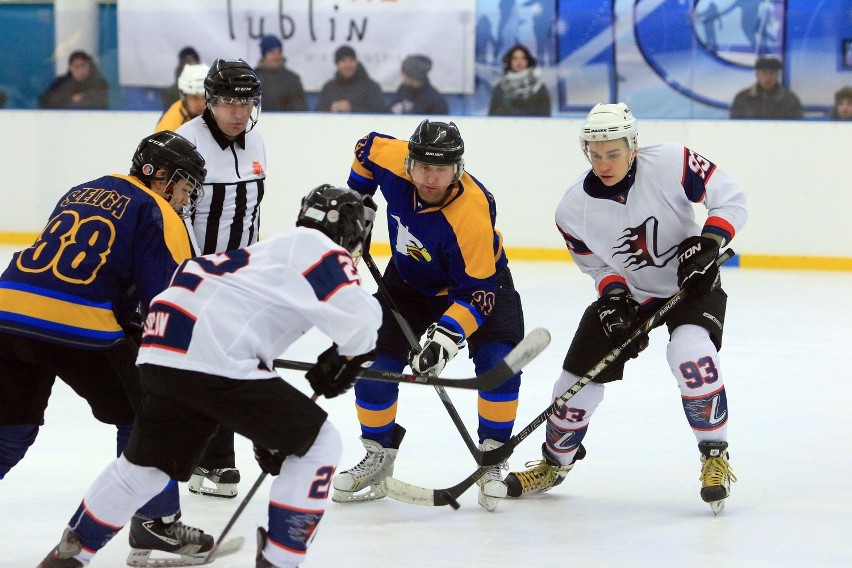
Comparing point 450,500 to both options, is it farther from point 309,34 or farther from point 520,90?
point 309,34

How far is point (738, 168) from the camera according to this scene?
7.56 meters

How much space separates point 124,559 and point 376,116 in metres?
5.61

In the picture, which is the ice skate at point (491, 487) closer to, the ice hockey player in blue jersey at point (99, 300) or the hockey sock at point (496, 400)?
the hockey sock at point (496, 400)

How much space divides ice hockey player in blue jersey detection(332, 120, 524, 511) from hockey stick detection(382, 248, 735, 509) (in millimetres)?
62

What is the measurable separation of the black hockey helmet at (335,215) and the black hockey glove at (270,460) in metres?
0.43

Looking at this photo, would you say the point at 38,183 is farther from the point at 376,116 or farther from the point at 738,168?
the point at 738,168

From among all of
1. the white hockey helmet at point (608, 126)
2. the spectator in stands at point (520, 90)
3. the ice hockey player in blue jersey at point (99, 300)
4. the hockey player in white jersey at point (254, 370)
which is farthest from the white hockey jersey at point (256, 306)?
the spectator in stands at point (520, 90)

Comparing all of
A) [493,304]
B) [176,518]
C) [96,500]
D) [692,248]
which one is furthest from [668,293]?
[96,500]

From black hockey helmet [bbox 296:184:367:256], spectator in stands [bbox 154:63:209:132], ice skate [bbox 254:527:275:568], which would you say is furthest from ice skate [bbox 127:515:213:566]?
spectator in stands [bbox 154:63:209:132]

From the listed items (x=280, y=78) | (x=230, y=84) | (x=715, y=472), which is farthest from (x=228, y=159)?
(x=280, y=78)

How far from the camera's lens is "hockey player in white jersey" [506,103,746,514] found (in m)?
3.04

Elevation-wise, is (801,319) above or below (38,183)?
below

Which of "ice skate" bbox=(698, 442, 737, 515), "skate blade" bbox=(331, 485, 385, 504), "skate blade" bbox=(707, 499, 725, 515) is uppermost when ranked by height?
"ice skate" bbox=(698, 442, 737, 515)

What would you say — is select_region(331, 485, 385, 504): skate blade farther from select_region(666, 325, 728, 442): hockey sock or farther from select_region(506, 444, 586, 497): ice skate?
select_region(666, 325, 728, 442): hockey sock
